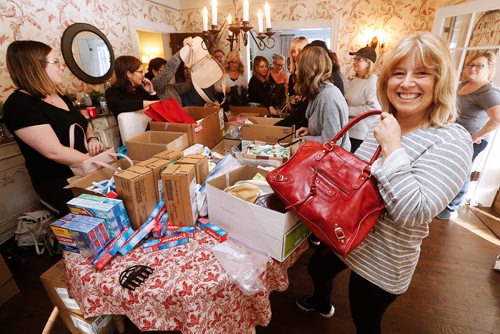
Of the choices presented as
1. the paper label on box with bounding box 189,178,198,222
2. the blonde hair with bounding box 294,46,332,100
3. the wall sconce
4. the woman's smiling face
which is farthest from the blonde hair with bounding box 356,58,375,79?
the paper label on box with bounding box 189,178,198,222

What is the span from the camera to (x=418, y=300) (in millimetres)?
1613

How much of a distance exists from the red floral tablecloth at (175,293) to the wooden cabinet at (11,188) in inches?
72.3

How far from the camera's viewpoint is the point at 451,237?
2.18m

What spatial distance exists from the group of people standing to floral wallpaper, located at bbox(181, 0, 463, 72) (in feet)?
4.58

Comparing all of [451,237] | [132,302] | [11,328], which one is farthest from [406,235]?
[11,328]

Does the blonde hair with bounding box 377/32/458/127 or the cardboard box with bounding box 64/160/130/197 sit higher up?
the blonde hair with bounding box 377/32/458/127

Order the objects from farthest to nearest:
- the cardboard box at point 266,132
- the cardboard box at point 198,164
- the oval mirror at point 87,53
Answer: the oval mirror at point 87,53 < the cardboard box at point 266,132 < the cardboard box at point 198,164

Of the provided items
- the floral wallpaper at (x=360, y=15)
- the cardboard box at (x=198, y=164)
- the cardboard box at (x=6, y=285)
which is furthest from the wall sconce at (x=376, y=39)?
the cardboard box at (x=6, y=285)

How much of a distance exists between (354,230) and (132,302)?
0.70 m

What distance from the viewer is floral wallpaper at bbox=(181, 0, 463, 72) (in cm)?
355

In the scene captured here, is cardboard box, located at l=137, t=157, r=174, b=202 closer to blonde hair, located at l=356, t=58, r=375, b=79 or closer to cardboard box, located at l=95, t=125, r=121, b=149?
cardboard box, located at l=95, t=125, r=121, b=149

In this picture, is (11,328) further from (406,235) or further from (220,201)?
(406,235)

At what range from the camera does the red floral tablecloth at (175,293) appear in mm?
759

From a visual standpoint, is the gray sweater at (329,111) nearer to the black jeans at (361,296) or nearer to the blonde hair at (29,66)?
the black jeans at (361,296)
